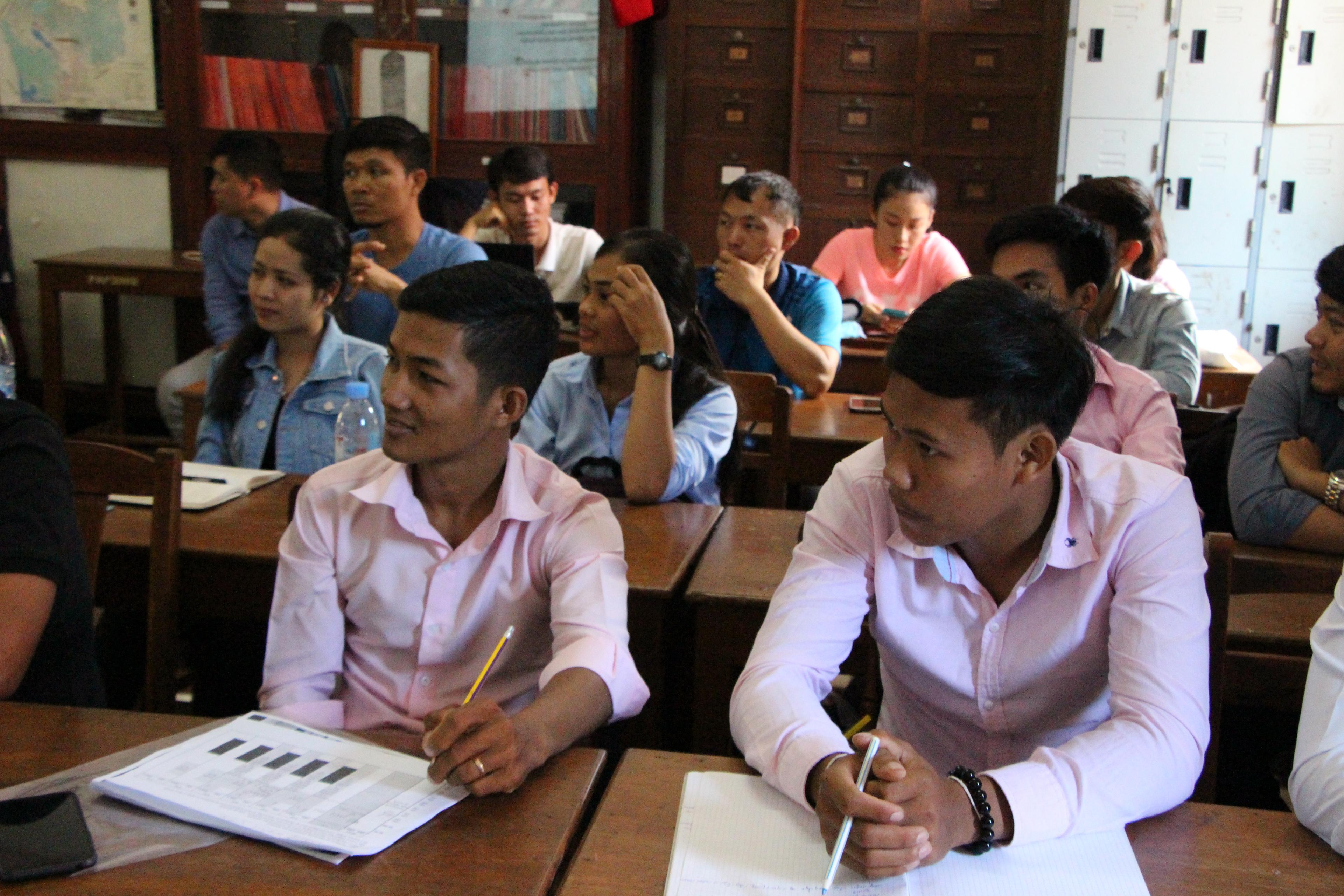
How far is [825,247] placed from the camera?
474 cm

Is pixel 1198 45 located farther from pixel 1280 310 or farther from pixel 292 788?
pixel 292 788

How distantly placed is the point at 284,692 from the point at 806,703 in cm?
61

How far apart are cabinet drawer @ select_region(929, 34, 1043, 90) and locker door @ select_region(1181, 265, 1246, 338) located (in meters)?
1.13

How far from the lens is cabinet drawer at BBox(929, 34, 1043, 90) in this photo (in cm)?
524

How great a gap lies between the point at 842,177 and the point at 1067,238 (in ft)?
10.8

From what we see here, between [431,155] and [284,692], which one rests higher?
[431,155]

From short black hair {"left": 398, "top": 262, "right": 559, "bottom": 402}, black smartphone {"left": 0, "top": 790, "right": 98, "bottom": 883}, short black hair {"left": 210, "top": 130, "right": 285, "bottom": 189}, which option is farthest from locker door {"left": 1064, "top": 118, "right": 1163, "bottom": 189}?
black smartphone {"left": 0, "top": 790, "right": 98, "bottom": 883}

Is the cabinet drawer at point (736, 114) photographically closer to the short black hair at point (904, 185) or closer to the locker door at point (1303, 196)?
the short black hair at point (904, 185)

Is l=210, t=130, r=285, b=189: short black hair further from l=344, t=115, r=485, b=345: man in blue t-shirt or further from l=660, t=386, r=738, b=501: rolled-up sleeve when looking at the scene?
l=660, t=386, r=738, b=501: rolled-up sleeve

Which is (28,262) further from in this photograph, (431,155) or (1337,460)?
(1337,460)

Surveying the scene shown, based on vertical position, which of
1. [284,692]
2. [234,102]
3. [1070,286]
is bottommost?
[284,692]

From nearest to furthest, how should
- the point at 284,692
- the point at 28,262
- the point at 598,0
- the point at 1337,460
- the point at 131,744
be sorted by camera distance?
1. the point at 131,744
2. the point at 284,692
3. the point at 1337,460
4. the point at 598,0
5. the point at 28,262

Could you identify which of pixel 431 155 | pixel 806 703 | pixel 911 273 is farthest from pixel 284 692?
pixel 431 155

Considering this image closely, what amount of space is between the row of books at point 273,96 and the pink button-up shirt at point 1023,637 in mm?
4523
